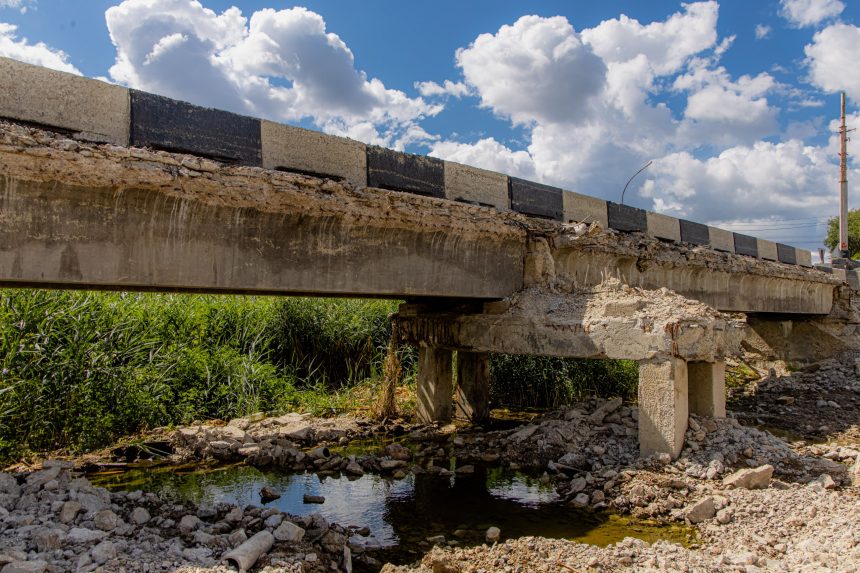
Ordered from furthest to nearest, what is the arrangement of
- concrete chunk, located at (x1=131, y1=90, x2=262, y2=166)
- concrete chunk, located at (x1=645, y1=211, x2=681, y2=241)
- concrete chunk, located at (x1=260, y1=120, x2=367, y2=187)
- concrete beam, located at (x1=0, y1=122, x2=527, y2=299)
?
concrete chunk, located at (x1=645, y1=211, x2=681, y2=241) → concrete chunk, located at (x1=260, y1=120, x2=367, y2=187) → concrete chunk, located at (x1=131, y1=90, x2=262, y2=166) → concrete beam, located at (x1=0, y1=122, x2=527, y2=299)

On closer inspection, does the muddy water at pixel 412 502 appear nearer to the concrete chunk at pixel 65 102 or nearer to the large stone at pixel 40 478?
the large stone at pixel 40 478

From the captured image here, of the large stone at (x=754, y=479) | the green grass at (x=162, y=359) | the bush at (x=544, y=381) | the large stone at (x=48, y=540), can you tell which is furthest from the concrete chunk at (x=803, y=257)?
the large stone at (x=48, y=540)

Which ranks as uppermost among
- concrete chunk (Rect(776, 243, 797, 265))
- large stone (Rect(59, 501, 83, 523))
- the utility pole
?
the utility pole

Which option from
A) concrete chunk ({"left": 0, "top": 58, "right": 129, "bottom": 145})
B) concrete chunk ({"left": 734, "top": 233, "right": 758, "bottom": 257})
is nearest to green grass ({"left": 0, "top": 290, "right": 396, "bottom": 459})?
concrete chunk ({"left": 0, "top": 58, "right": 129, "bottom": 145})

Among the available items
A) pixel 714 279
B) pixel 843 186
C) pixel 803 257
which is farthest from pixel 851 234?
pixel 714 279

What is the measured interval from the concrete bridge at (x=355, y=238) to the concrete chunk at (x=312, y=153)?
2 centimetres

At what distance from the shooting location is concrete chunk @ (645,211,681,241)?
9957 millimetres

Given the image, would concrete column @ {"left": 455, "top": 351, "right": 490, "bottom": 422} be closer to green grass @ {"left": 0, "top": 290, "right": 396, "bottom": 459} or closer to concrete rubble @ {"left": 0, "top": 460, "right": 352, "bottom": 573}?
green grass @ {"left": 0, "top": 290, "right": 396, "bottom": 459}

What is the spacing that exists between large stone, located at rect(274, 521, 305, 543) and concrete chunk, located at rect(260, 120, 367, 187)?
299 centimetres

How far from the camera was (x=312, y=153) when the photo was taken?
594 centimetres

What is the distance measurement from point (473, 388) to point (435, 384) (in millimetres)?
691

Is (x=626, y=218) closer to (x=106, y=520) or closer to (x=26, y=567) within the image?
(x=106, y=520)

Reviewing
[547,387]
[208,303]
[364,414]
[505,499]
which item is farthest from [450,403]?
[208,303]

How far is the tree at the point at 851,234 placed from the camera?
35.4 m
